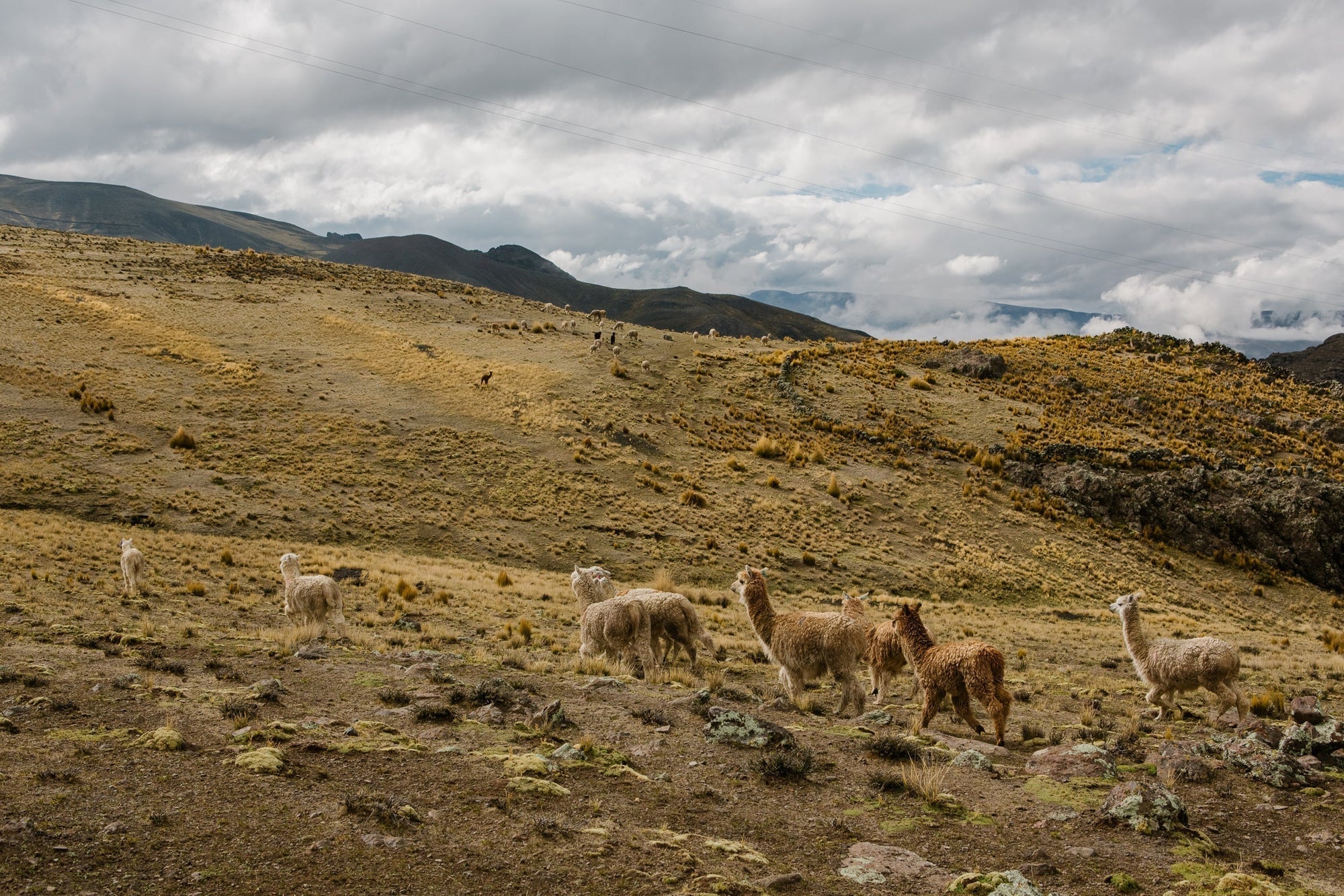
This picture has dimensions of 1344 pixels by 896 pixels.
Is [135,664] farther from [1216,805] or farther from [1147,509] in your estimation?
[1147,509]

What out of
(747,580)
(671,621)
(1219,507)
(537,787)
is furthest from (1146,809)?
(1219,507)

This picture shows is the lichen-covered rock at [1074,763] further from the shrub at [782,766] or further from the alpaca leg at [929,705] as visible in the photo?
the shrub at [782,766]

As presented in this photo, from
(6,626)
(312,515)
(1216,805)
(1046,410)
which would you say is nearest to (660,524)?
(312,515)

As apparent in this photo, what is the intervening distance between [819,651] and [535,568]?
62.2 ft

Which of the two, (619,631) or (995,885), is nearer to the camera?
(995,885)

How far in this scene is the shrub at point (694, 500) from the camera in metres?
37.0

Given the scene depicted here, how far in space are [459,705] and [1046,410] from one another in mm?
55044

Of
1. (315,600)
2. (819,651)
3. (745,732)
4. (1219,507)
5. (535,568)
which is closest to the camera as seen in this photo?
(745,732)

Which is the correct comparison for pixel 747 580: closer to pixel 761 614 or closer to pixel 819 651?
pixel 761 614

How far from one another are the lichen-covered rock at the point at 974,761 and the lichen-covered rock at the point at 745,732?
1967mm

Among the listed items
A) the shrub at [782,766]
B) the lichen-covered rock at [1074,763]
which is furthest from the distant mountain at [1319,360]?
the shrub at [782,766]

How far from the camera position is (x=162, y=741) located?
7.81 meters

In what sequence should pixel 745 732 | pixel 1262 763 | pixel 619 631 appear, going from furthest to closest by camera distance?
pixel 619 631 < pixel 745 732 < pixel 1262 763

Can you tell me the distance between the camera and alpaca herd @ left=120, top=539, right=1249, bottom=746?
10414mm
